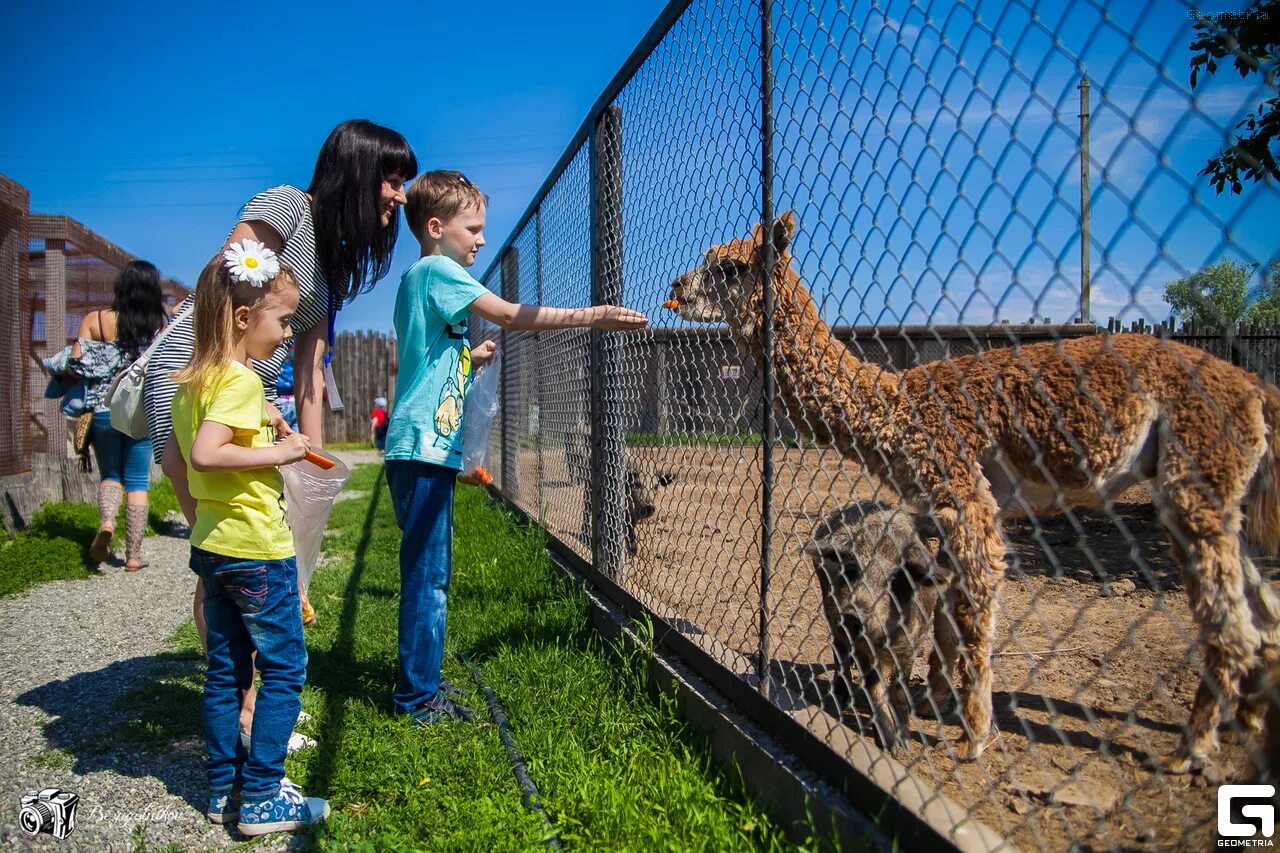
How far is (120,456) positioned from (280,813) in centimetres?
481

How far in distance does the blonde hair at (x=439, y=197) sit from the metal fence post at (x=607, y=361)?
84cm

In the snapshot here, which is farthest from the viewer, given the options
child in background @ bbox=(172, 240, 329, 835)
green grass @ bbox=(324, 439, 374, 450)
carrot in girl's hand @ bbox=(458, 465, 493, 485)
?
green grass @ bbox=(324, 439, 374, 450)

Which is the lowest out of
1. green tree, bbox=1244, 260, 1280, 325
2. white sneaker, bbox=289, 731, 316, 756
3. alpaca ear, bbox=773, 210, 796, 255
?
white sneaker, bbox=289, 731, 316, 756

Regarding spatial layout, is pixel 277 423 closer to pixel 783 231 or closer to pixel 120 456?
pixel 783 231

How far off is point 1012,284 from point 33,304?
1077cm

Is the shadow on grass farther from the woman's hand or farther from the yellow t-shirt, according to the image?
the woman's hand

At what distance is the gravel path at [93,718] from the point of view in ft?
9.05

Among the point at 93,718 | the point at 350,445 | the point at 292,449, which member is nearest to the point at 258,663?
the point at 292,449

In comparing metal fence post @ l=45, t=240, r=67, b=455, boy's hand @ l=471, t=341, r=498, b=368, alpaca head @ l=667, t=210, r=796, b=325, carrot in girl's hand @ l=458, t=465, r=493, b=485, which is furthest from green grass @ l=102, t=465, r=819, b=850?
metal fence post @ l=45, t=240, r=67, b=455

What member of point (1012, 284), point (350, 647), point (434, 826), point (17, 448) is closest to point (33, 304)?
point (17, 448)

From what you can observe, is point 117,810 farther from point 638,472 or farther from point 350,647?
point 638,472

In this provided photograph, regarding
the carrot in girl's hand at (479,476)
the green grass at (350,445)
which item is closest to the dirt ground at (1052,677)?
the carrot in girl's hand at (479,476)

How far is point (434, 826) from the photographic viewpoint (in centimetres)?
261

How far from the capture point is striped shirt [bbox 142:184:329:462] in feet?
10.6
